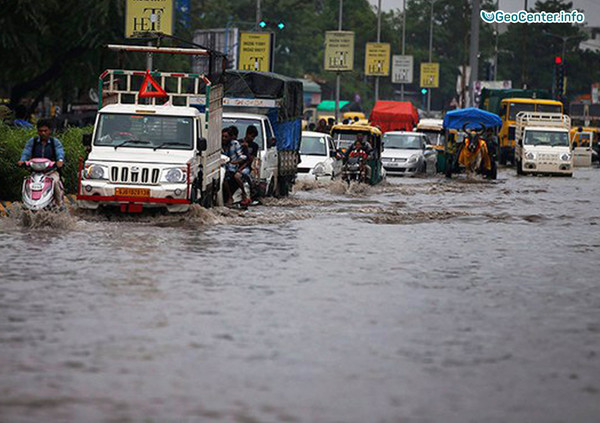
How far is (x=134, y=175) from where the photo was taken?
20.6m

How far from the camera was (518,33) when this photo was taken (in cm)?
15425

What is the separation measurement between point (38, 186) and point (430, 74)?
251 feet

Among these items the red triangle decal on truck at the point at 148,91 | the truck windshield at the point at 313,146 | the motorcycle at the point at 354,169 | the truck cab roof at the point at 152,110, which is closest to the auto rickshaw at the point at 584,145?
the truck windshield at the point at 313,146

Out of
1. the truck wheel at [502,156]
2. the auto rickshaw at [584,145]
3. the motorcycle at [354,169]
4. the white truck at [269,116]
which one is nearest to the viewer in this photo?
the white truck at [269,116]

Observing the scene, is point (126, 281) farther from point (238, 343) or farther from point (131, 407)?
point (131, 407)

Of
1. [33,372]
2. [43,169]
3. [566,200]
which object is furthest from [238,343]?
[566,200]

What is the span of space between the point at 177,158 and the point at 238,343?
11229mm

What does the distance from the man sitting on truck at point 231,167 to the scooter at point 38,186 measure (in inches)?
241

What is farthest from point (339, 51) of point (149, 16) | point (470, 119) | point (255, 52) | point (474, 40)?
point (149, 16)

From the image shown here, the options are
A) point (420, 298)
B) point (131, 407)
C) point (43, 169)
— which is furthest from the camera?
point (43, 169)

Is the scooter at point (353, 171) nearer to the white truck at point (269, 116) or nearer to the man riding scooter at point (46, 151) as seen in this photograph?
the white truck at point (269, 116)

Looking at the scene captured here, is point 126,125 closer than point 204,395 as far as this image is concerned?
No

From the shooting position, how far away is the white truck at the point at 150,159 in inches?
808

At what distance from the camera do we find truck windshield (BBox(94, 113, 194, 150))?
71.5 ft
